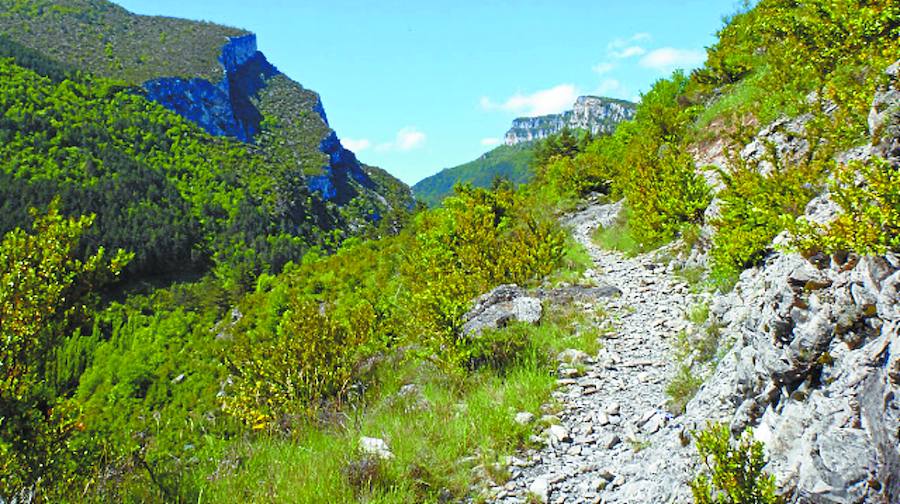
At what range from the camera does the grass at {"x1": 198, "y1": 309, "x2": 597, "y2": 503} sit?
4703mm

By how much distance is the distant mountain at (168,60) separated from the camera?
6147 inches

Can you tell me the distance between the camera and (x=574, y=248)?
15430 millimetres

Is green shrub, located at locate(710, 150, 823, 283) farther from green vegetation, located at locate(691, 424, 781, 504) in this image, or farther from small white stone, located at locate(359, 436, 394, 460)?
small white stone, located at locate(359, 436, 394, 460)

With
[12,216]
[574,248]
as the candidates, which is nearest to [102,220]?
[12,216]

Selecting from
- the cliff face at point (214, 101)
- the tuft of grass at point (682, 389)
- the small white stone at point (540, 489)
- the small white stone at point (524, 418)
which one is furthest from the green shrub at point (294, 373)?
the cliff face at point (214, 101)

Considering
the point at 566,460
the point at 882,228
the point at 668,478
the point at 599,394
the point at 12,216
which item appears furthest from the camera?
the point at 12,216

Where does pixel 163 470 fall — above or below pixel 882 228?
below

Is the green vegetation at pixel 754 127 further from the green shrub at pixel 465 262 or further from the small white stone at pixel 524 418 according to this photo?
the small white stone at pixel 524 418

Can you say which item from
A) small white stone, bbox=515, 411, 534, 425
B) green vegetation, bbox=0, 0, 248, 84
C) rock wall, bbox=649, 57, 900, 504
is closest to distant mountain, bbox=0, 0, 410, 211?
green vegetation, bbox=0, 0, 248, 84

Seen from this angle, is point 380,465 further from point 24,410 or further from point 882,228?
point 882,228

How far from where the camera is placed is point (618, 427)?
5348 mm

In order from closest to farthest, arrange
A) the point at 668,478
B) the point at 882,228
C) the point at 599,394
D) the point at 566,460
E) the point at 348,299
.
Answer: the point at 882,228 < the point at 668,478 < the point at 566,460 < the point at 599,394 < the point at 348,299

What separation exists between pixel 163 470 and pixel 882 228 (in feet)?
23.3

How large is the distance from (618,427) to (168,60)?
205454mm
